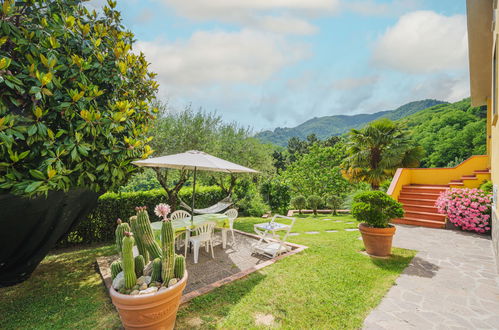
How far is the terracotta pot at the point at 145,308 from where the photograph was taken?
7.48 feet

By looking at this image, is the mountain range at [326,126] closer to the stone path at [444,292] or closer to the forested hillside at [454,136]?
the forested hillside at [454,136]

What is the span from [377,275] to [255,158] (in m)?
8.53

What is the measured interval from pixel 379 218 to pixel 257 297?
10.3 feet

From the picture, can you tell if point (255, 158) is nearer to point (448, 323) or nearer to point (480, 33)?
point (480, 33)

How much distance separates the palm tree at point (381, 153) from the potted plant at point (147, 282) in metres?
10.2

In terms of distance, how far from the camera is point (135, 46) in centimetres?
457

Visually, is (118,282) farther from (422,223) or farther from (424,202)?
(424,202)

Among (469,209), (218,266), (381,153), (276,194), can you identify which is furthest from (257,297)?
(276,194)

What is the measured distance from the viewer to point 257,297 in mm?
3311

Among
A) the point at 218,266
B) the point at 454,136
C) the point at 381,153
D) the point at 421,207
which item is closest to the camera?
the point at 218,266

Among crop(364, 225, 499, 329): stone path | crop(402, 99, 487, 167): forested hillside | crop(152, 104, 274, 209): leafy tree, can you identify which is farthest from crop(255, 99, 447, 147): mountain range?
crop(364, 225, 499, 329): stone path

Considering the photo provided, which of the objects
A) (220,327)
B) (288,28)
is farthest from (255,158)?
(220,327)

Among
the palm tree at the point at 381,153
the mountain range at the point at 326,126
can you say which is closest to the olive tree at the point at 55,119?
the palm tree at the point at 381,153

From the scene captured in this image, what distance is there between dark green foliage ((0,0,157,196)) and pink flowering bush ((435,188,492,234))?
344 inches
